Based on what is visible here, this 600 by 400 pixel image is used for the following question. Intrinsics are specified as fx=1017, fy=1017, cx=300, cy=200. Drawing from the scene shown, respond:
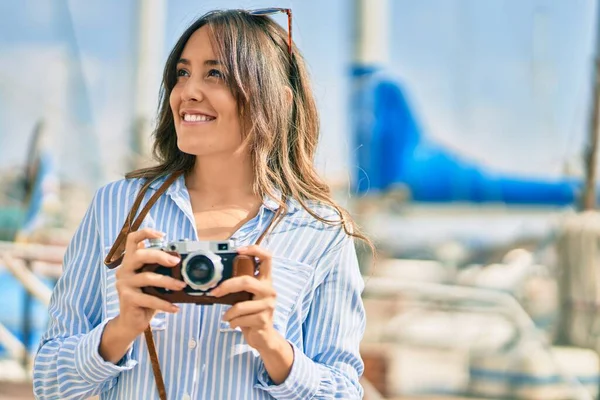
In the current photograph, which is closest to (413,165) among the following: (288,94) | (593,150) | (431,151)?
(431,151)

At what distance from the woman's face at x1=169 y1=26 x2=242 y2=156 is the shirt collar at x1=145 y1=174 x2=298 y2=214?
0.21 feet

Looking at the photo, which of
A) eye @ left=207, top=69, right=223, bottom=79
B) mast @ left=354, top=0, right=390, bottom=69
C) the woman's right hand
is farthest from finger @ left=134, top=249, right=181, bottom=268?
mast @ left=354, top=0, right=390, bottom=69

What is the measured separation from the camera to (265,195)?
1.63 metres

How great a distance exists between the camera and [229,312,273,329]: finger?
4.54ft

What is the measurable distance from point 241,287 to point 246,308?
0.10 feet

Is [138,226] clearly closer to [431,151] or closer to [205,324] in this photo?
Result: [205,324]

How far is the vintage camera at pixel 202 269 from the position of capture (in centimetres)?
137

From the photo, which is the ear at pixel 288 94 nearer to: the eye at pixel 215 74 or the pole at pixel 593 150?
the eye at pixel 215 74

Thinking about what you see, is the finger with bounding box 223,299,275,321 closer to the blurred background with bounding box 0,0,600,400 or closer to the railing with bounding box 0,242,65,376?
the railing with bounding box 0,242,65,376

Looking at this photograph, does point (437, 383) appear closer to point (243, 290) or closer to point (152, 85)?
point (152, 85)

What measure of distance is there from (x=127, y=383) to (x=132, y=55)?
6.33 m

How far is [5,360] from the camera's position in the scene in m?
5.48

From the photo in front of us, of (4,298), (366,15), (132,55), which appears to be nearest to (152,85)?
(132,55)

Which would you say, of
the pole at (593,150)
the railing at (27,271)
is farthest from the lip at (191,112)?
the pole at (593,150)
